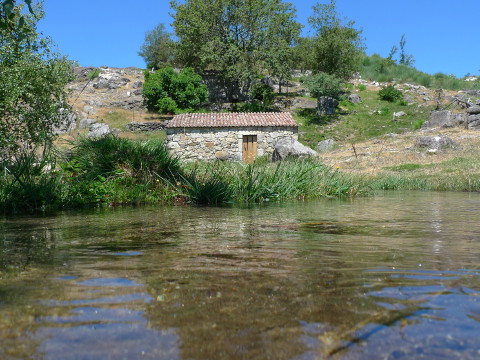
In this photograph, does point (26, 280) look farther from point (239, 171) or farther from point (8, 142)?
point (8, 142)

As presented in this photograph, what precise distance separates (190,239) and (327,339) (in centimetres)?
258

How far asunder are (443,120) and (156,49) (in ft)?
129

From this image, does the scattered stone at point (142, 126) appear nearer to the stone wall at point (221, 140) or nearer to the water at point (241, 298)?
the stone wall at point (221, 140)

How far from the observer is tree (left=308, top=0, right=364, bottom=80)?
42.4 m

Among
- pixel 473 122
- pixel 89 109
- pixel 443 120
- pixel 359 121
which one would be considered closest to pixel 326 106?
pixel 359 121

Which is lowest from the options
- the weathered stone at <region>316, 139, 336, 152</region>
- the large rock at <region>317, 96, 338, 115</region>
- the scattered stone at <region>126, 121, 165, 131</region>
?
the weathered stone at <region>316, 139, 336, 152</region>

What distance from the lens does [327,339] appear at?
1.57 metres

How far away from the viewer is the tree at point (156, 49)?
59.2 meters

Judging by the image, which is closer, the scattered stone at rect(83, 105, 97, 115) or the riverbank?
the riverbank

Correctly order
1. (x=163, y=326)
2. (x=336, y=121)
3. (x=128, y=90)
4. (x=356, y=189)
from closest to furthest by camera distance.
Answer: (x=163, y=326)
(x=356, y=189)
(x=336, y=121)
(x=128, y=90)

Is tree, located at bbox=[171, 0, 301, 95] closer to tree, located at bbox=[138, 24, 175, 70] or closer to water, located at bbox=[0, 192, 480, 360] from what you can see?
tree, located at bbox=[138, 24, 175, 70]

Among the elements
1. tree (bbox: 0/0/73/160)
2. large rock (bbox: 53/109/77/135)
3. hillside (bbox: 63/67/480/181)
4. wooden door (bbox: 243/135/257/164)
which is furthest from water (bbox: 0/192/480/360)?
wooden door (bbox: 243/135/257/164)

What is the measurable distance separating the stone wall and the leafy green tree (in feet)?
28.5

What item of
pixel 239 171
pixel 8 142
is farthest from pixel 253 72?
pixel 239 171
